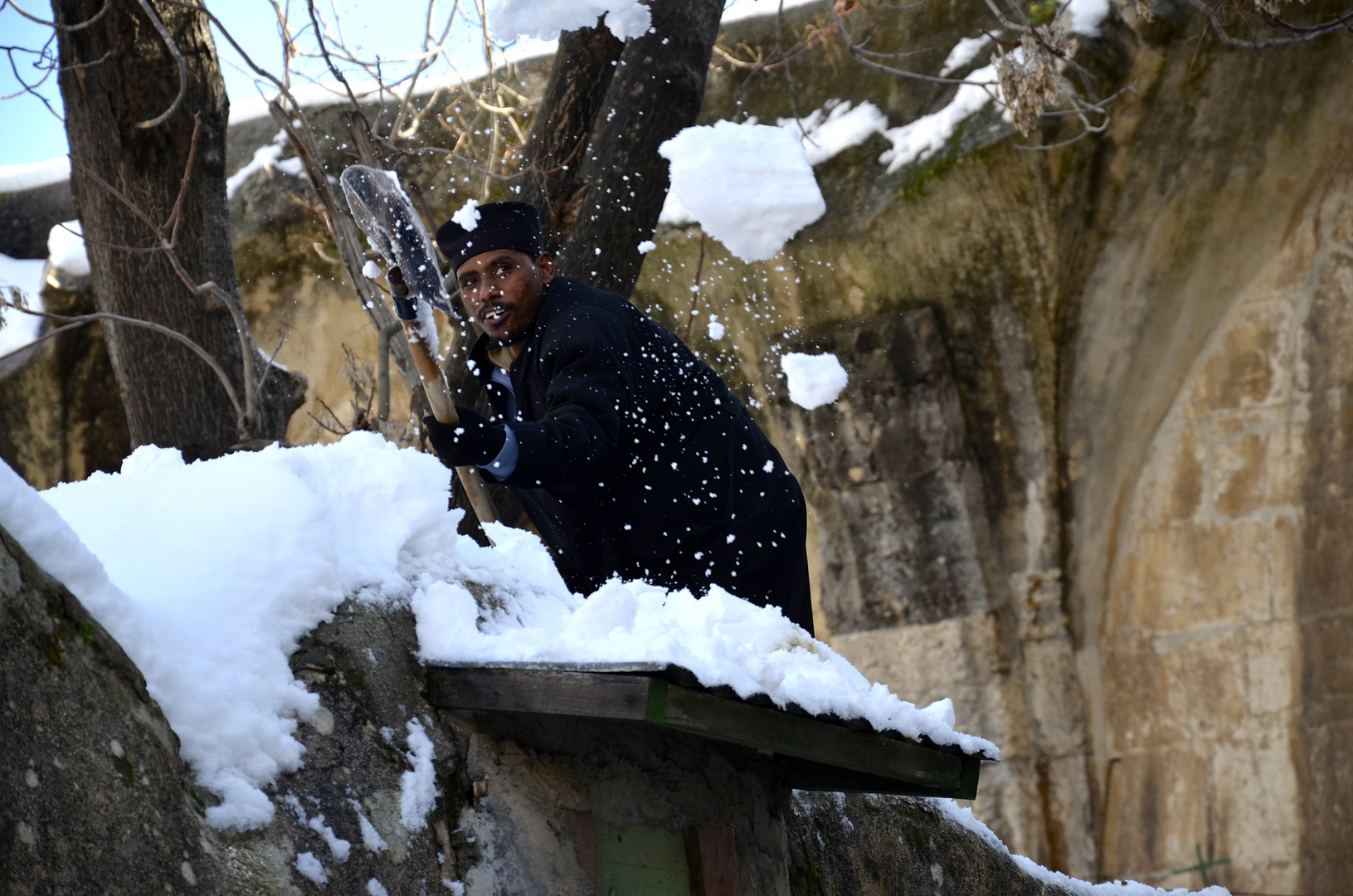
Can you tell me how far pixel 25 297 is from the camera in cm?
635

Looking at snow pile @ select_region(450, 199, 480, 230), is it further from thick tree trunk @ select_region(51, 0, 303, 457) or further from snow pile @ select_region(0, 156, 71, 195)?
snow pile @ select_region(0, 156, 71, 195)

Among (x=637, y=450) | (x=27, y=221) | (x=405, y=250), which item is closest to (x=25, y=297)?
(x=27, y=221)

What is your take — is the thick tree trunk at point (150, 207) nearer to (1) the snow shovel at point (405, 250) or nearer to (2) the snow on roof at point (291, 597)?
(1) the snow shovel at point (405, 250)

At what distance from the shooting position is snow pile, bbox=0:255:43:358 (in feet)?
20.9

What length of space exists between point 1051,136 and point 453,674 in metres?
3.83

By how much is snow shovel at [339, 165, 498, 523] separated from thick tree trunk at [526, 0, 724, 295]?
133cm

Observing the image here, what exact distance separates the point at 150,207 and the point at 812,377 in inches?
107

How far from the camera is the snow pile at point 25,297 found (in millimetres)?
6367

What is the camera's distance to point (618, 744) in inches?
83.4

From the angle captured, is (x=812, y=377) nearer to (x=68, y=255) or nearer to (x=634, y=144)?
(x=634, y=144)

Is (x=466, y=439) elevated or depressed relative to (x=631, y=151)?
depressed

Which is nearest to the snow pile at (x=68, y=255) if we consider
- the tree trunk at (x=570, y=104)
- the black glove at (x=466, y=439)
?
the tree trunk at (x=570, y=104)

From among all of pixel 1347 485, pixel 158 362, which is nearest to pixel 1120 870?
pixel 1347 485

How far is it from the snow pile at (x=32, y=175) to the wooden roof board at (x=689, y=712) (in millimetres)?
6133
